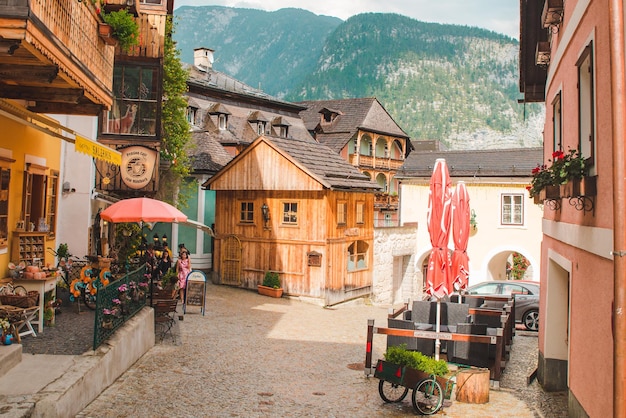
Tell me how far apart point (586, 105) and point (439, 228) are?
4.27 meters

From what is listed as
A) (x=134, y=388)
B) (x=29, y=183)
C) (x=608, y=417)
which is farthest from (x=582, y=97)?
(x=29, y=183)

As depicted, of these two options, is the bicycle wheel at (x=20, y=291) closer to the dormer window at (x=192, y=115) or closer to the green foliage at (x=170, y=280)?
the green foliage at (x=170, y=280)

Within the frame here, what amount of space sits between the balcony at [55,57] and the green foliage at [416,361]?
6.07 m

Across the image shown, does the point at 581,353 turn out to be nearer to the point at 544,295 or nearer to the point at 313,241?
the point at 544,295

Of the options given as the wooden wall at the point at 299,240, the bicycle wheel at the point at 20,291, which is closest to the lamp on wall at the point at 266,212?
the wooden wall at the point at 299,240

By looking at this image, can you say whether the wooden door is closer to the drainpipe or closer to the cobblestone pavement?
the cobblestone pavement

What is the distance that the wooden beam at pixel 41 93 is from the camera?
33.7 feet

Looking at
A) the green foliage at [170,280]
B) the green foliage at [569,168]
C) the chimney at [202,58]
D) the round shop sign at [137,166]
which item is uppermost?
the chimney at [202,58]

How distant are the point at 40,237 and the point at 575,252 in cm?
963

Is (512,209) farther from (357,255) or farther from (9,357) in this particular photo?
(9,357)

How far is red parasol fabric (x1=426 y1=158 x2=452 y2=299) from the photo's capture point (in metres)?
11.8

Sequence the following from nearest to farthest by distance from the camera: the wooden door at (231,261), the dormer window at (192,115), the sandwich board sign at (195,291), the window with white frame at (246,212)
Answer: the sandwich board sign at (195,291), the window with white frame at (246,212), the wooden door at (231,261), the dormer window at (192,115)

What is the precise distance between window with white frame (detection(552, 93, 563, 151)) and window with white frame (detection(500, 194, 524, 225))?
19.2m

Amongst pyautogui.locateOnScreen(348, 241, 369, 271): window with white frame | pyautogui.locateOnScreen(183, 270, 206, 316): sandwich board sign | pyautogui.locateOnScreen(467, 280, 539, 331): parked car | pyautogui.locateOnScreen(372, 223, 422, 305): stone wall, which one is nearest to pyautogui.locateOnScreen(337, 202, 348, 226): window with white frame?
pyautogui.locateOnScreen(348, 241, 369, 271): window with white frame
